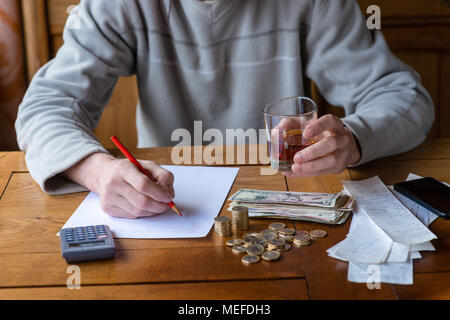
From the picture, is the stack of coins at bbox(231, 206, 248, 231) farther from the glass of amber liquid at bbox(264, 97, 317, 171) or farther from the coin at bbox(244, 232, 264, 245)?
the glass of amber liquid at bbox(264, 97, 317, 171)

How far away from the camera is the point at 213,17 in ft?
4.91

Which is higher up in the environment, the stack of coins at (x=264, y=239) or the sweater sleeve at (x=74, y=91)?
the sweater sleeve at (x=74, y=91)

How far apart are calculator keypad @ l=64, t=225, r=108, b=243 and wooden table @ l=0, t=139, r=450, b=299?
0.10 ft

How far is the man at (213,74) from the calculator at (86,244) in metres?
0.25

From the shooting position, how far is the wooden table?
29.2 inches

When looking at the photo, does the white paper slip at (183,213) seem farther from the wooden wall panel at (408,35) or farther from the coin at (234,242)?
the wooden wall panel at (408,35)

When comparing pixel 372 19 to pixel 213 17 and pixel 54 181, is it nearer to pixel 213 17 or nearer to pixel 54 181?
pixel 213 17

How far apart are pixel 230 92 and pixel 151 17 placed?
1.07 feet

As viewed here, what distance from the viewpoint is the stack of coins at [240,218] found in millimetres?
928

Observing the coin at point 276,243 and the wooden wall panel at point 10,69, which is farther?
the wooden wall panel at point 10,69

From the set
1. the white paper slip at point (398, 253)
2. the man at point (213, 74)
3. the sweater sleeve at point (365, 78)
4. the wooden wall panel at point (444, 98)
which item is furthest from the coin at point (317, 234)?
the wooden wall panel at point (444, 98)

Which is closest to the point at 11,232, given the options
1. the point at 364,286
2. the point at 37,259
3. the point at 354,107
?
the point at 37,259

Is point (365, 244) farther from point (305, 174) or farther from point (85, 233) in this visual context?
point (85, 233)

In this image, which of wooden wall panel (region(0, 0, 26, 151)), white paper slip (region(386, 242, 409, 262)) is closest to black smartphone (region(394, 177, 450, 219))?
white paper slip (region(386, 242, 409, 262))
